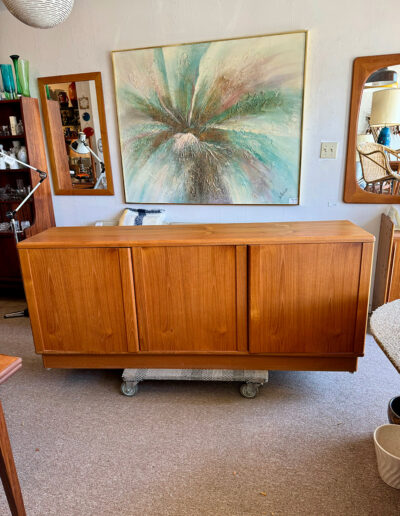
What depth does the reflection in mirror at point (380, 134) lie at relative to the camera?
8.77ft

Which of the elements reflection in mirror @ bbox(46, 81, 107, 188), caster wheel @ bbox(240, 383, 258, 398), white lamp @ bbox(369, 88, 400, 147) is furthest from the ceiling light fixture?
caster wheel @ bbox(240, 383, 258, 398)

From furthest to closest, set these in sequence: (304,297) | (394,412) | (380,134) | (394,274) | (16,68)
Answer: (16,68), (380,134), (394,274), (304,297), (394,412)

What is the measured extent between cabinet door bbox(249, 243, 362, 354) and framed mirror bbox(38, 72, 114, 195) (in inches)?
76.2

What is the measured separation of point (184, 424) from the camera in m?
1.91

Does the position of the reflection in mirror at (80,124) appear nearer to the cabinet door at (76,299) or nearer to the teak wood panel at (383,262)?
the cabinet door at (76,299)

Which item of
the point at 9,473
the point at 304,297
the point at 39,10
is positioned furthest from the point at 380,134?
the point at 9,473

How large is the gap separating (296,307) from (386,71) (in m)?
1.87

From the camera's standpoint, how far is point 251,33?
2.75 meters

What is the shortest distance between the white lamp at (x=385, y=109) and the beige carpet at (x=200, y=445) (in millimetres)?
1687

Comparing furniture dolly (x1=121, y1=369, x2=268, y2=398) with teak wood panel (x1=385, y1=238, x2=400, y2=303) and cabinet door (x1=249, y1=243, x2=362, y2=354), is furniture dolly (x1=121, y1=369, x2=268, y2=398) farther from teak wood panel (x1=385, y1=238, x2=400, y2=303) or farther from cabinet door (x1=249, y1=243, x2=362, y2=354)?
teak wood panel (x1=385, y1=238, x2=400, y2=303)

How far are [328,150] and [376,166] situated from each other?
1.28 feet

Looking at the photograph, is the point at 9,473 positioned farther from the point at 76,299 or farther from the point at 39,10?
the point at 39,10

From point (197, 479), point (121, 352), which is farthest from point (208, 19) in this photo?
point (197, 479)

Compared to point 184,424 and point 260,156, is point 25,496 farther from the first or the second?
point 260,156
